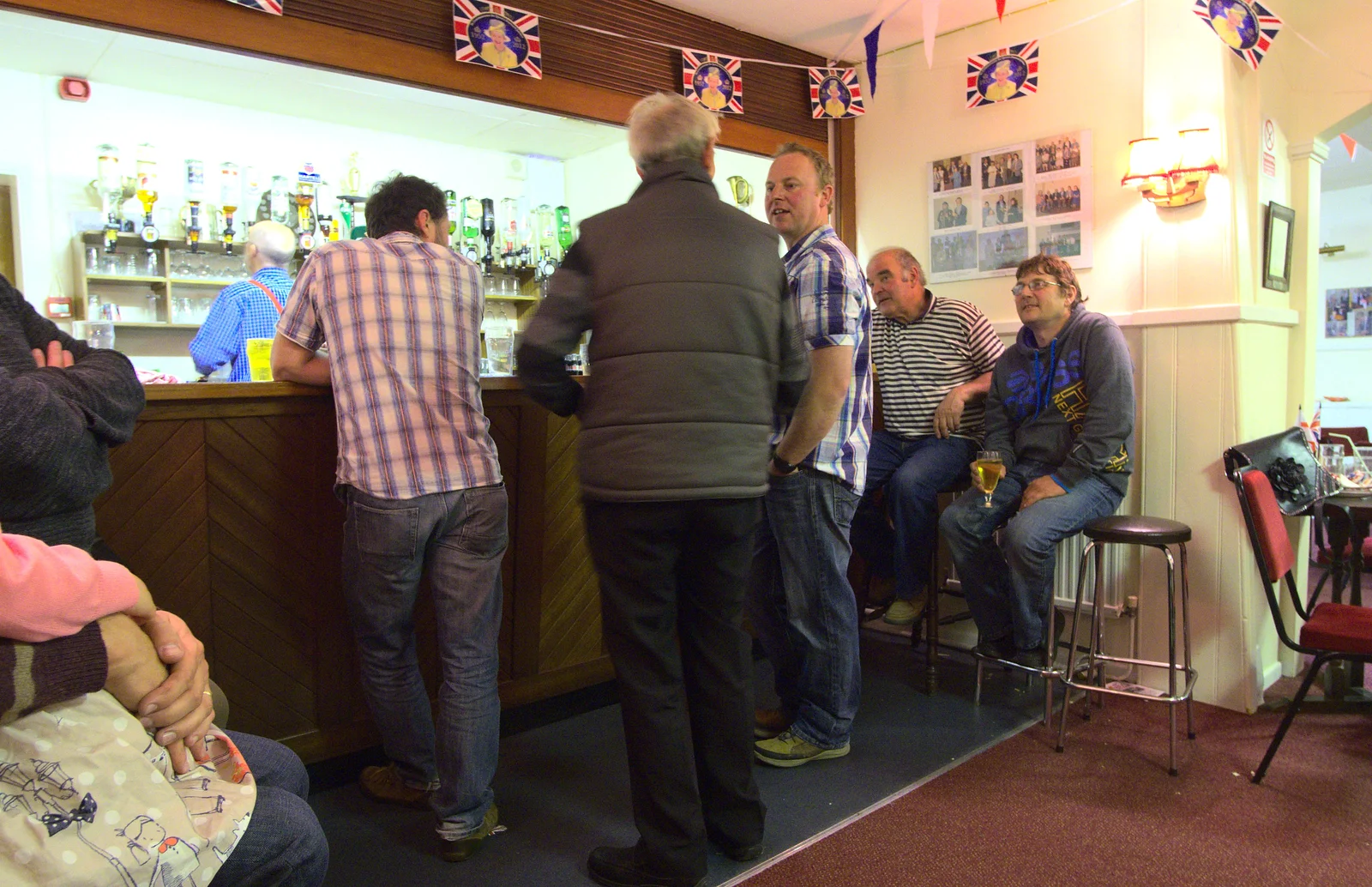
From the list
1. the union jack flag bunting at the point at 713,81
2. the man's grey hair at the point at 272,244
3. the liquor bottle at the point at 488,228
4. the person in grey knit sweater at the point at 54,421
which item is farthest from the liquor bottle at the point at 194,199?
the person in grey knit sweater at the point at 54,421

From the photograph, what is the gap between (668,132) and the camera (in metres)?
1.84

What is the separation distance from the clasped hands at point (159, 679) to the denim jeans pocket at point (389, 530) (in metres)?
0.94

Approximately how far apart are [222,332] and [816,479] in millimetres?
2544

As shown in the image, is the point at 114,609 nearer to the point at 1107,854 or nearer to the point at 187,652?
the point at 187,652

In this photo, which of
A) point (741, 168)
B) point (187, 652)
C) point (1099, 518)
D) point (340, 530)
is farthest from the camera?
point (741, 168)

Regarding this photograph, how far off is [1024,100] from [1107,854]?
3.03 metres

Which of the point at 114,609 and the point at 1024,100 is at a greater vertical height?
the point at 1024,100

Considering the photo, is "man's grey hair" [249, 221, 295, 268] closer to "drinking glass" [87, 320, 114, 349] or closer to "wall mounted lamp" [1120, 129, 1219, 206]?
"drinking glass" [87, 320, 114, 349]

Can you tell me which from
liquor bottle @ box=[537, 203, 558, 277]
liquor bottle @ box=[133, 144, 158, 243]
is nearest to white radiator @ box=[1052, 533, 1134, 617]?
liquor bottle @ box=[537, 203, 558, 277]

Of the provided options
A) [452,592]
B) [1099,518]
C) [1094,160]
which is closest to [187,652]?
[452,592]

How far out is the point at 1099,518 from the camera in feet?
9.36

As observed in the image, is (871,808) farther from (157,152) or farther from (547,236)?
(157,152)

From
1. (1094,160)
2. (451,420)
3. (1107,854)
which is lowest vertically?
(1107,854)

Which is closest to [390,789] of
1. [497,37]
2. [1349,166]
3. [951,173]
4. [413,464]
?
[413,464]
